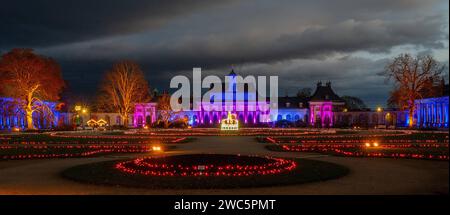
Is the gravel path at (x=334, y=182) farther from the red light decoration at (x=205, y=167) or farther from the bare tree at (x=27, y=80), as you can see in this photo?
the bare tree at (x=27, y=80)

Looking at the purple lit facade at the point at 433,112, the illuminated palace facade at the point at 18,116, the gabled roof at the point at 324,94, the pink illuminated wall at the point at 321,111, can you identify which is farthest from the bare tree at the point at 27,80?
the gabled roof at the point at 324,94

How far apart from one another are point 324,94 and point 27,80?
8224 centimetres

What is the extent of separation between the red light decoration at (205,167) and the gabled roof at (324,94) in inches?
4173

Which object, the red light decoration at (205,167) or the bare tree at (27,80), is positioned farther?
the bare tree at (27,80)

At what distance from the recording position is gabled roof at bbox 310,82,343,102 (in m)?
123

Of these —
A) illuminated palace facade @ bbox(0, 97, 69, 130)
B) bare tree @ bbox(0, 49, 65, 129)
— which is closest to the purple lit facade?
illuminated palace facade @ bbox(0, 97, 69, 130)

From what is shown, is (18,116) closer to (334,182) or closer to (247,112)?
(247,112)

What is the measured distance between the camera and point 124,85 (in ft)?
244

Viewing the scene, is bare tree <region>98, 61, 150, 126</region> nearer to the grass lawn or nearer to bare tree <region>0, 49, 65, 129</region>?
bare tree <region>0, 49, 65, 129</region>

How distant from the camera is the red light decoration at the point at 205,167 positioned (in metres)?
16.8

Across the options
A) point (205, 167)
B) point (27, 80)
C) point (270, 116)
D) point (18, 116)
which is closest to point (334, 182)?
point (205, 167)
